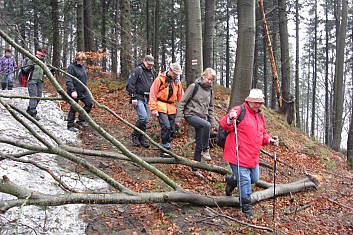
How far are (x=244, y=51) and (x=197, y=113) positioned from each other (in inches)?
89.0

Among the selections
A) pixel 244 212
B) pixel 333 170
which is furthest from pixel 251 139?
pixel 333 170

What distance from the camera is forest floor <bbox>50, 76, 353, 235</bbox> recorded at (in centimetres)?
457

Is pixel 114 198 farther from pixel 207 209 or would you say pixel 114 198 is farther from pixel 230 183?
pixel 230 183

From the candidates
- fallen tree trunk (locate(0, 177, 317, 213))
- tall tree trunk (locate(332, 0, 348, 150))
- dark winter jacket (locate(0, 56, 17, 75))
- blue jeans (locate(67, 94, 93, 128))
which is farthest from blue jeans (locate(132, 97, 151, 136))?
tall tree trunk (locate(332, 0, 348, 150))

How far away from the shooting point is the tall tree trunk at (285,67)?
14891 mm

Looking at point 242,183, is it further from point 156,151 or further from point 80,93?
point 80,93

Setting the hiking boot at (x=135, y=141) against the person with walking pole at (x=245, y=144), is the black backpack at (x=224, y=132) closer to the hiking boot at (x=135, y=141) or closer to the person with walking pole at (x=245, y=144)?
the person with walking pole at (x=245, y=144)

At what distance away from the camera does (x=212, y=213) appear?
4934 mm

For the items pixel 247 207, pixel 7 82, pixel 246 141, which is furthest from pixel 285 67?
pixel 7 82

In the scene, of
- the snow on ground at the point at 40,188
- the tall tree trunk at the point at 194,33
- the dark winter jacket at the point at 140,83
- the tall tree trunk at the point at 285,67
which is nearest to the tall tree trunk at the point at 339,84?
the tall tree trunk at the point at 285,67

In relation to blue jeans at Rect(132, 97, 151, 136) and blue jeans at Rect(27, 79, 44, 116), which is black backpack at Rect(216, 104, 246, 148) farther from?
blue jeans at Rect(27, 79, 44, 116)

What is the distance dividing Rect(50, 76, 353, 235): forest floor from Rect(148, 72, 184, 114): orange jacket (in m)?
1.06

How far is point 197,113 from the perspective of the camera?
636cm

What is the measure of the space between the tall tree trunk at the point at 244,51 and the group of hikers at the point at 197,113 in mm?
1284
